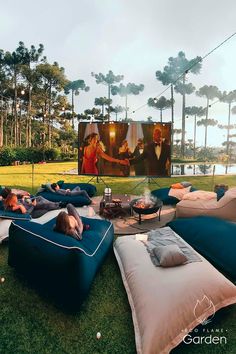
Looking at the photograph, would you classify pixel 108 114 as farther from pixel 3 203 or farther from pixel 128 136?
pixel 3 203

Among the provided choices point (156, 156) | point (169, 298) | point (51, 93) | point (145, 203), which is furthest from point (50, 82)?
point (169, 298)

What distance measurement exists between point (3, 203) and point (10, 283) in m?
2.33

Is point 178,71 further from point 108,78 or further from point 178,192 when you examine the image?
point 178,192

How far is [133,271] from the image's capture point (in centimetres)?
347

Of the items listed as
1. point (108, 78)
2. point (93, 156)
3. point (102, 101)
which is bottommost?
point (93, 156)

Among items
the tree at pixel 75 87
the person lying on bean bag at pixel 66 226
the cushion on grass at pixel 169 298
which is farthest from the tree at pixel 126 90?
the cushion on grass at pixel 169 298

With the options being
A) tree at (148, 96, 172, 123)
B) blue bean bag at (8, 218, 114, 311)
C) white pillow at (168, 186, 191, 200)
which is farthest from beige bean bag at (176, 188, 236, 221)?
tree at (148, 96, 172, 123)

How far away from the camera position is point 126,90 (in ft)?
161

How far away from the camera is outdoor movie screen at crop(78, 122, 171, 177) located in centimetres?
990

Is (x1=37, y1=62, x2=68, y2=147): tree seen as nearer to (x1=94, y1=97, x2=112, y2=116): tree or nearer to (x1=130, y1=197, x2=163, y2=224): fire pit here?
(x1=94, y1=97, x2=112, y2=116): tree

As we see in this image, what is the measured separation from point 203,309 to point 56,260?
66.9 inches

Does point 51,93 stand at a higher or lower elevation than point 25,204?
higher

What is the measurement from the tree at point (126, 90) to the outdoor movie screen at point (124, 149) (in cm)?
3944

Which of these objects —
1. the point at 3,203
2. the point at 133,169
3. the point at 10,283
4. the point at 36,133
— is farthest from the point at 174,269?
the point at 36,133
